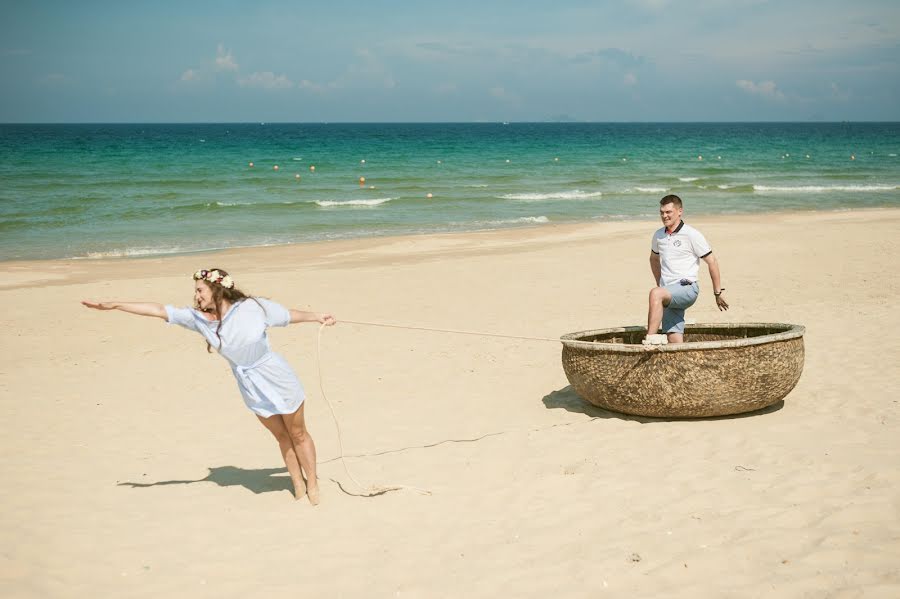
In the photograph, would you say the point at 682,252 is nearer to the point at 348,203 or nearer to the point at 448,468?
the point at 448,468

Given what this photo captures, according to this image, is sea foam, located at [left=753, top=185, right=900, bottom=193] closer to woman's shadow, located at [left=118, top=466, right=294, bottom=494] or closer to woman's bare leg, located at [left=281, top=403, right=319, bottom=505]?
woman's shadow, located at [left=118, top=466, right=294, bottom=494]

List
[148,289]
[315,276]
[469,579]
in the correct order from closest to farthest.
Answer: [469,579], [148,289], [315,276]

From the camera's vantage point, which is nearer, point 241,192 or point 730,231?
point 730,231

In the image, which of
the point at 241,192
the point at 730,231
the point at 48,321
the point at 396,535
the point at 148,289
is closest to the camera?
the point at 396,535

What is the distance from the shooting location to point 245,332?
4.98 meters

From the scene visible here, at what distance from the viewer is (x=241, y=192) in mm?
31234

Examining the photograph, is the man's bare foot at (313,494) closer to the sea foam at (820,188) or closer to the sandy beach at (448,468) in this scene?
the sandy beach at (448,468)

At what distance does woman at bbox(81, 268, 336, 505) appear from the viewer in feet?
16.4

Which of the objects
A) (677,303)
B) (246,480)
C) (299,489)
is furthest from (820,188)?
(299,489)

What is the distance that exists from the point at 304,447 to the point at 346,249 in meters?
13.0

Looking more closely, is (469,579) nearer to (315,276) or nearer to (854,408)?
(854,408)

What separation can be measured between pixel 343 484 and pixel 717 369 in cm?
290

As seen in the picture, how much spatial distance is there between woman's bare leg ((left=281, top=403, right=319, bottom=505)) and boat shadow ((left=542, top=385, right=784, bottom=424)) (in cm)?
255

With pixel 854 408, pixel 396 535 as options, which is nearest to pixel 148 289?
pixel 396 535
